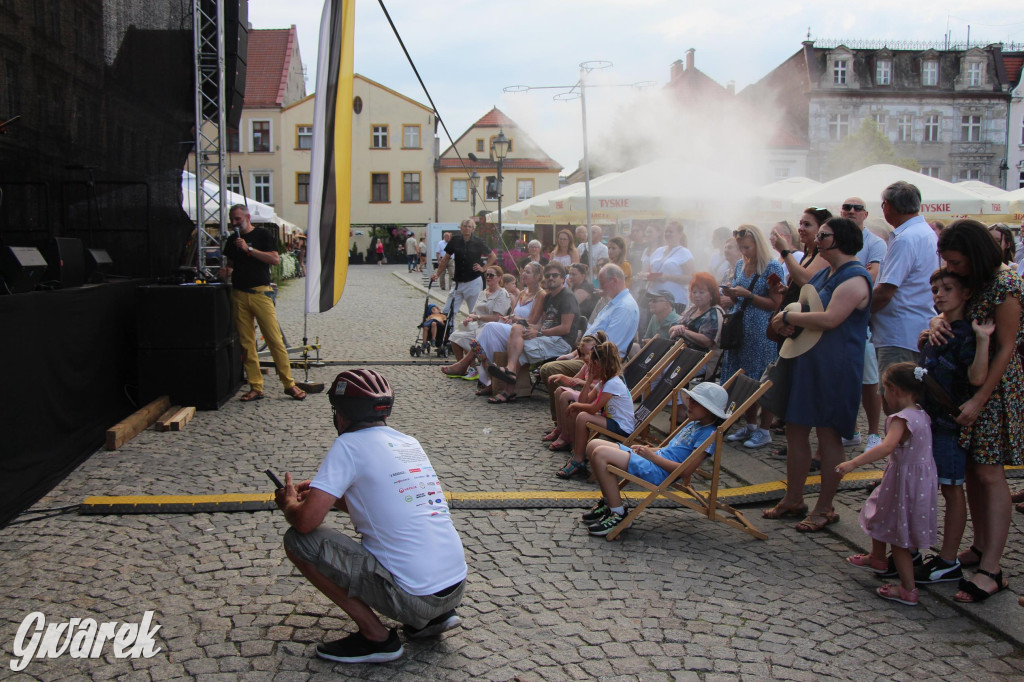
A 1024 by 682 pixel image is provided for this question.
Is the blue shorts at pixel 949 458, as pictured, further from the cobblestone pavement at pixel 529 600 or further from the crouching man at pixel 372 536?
the crouching man at pixel 372 536

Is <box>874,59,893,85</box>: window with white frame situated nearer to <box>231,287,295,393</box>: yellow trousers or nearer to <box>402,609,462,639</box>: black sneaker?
<box>231,287,295,393</box>: yellow trousers

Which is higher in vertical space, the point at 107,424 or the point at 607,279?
the point at 607,279

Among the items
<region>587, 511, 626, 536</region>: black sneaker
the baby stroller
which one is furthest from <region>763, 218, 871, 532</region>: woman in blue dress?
the baby stroller

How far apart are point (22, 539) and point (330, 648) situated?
96.1 inches

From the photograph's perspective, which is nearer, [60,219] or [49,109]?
[49,109]

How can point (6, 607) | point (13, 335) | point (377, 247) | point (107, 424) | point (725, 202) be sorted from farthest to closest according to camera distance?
1. point (377, 247)
2. point (725, 202)
3. point (107, 424)
4. point (13, 335)
5. point (6, 607)

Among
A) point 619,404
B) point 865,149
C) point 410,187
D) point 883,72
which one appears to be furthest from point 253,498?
point 883,72

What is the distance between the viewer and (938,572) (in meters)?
4.09

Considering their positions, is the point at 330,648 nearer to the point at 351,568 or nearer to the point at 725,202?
the point at 351,568

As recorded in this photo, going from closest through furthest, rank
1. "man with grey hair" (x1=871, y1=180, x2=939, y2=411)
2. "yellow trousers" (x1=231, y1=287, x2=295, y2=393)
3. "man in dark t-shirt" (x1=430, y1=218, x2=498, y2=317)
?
"man with grey hair" (x1=871, y1=180, x2=939, y2=411)
"yellow trousers" (x1=231, y1=287, x2=295, y2=393)
"man in dark t-shirt" (x1=430, y1=218, x2=498, y2=317)

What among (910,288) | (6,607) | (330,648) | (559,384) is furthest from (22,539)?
(910,288)

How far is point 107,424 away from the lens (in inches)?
281

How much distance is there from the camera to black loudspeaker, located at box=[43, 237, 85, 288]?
6.90 m

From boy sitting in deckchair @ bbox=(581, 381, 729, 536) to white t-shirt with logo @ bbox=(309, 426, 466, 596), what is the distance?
1705 millimetres
